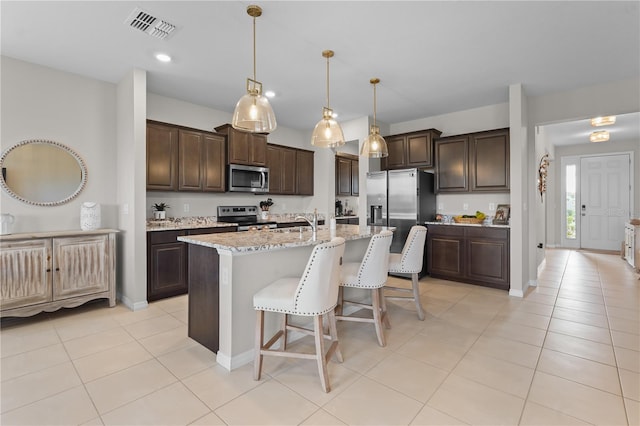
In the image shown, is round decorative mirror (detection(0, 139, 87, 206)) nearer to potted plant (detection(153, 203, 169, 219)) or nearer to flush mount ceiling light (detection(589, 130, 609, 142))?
potted plant (detection(153, 203, 169, 219))

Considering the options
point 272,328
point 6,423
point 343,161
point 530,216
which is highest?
point 343,161

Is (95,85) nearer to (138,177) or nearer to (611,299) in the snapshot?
(138,177)

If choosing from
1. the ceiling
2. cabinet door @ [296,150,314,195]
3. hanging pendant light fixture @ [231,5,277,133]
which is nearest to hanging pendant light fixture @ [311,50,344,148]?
the ceiling

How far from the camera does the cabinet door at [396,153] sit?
544cm

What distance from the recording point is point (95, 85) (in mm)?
3805

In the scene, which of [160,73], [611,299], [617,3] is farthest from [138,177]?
[611,299]

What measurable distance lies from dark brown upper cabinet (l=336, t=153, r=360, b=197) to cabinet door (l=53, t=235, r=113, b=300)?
4.54m

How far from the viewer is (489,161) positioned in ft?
15.1

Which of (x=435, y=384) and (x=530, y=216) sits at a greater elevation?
(x=530, y=216)

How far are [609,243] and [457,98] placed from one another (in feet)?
21.0

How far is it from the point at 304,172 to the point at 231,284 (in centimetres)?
416

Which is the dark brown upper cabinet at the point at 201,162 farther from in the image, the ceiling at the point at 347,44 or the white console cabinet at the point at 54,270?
the white console cabinet at the point at 54,270

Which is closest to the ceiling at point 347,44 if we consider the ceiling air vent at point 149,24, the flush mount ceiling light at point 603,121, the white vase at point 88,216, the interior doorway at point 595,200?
the ceiling air vent at point 149,24

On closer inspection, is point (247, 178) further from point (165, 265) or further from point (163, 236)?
point (165, 265)
